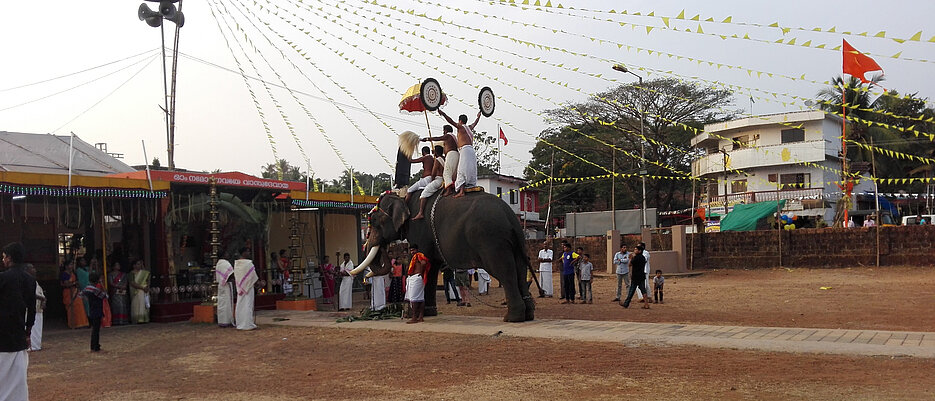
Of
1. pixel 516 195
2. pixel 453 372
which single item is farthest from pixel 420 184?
pixel 516 195

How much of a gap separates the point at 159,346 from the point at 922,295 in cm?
1659

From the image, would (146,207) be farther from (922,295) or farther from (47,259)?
(922,295)

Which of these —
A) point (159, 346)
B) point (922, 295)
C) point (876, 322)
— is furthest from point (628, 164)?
point (159, 346)

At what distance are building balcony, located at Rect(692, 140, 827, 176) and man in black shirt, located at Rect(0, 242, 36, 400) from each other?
36346mm

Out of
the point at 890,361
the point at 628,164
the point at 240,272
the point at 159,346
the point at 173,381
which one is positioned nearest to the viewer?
the point at 890,361

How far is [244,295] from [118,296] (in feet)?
9.72

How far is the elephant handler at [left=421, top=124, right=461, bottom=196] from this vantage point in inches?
548

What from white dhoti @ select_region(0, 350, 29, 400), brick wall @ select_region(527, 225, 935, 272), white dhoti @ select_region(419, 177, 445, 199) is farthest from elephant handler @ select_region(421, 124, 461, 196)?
brick wall @ select_region(527, 225, 935, 272)

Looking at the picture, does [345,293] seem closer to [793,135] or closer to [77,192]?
[77,192]

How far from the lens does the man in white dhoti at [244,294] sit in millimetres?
14438

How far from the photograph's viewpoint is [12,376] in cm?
670

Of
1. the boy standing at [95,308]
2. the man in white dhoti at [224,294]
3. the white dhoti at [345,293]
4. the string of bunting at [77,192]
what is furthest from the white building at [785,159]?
the boy standing at [95,308]

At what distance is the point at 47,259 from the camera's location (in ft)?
56.3

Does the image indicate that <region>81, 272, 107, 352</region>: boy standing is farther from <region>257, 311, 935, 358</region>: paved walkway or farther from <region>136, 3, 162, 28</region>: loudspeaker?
<region>136, 3, 162, 28</region>: loudspeaker
